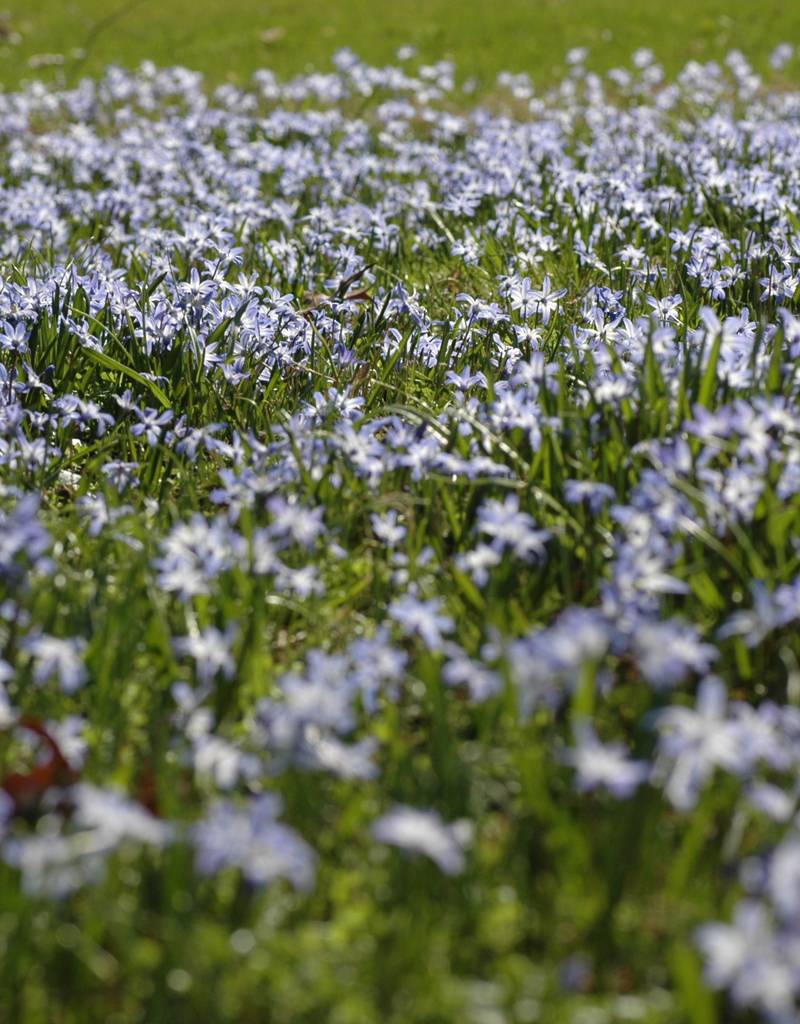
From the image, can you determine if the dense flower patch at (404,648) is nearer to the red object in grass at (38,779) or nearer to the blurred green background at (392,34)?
the red object in grass at (38,779)

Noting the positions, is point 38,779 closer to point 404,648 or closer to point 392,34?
point 404,648

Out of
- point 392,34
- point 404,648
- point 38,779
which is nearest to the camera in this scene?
point 38,779

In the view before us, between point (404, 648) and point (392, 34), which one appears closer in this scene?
point (404, 648)

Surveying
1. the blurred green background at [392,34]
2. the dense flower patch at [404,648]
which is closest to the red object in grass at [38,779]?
the dense flower patch at [404,648]

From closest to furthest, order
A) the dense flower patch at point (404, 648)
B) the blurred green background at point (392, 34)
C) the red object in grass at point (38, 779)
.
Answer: the dense flower patch at point (404, 648) < the red object in grass at point (38, 779) < the blurred green background at point (392, 34)

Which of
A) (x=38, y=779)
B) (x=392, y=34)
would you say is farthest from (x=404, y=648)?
(x=392, y=34)

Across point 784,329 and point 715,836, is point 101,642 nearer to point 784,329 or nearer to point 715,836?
point 715,836

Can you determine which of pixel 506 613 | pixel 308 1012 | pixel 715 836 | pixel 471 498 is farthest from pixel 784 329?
pixel 308 1012
